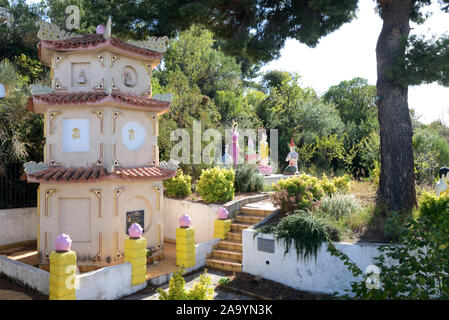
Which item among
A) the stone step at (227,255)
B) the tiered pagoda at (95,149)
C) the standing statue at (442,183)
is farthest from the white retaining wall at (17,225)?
the standing statue at (442,183)

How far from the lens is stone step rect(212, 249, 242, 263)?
9148 mm

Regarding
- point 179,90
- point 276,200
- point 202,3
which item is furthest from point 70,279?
point 179,90

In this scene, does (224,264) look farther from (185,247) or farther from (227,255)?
(185,247)

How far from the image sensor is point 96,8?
10.4m

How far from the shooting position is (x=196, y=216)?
1157cm

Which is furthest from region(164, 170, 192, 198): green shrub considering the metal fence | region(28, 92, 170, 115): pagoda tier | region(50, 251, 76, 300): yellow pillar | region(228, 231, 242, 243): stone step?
region(50, 251, 76, 300): yellow pillar

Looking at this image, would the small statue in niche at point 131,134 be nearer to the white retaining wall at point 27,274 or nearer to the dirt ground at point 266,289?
the white retaining wall at point 27,274

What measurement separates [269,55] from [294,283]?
671 centimetres

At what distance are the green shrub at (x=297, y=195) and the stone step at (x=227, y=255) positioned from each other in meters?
1.86

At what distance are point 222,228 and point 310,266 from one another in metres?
3.25

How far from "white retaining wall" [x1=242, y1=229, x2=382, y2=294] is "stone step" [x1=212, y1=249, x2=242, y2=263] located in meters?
0.67

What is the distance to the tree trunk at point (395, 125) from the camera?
8945 millimetres

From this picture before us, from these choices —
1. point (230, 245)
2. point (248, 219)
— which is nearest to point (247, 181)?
point (248, 219)

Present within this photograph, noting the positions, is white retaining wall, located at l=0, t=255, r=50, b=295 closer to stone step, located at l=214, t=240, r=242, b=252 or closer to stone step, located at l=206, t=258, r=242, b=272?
stone step, located at l=206, t=258, r=242, b=272
